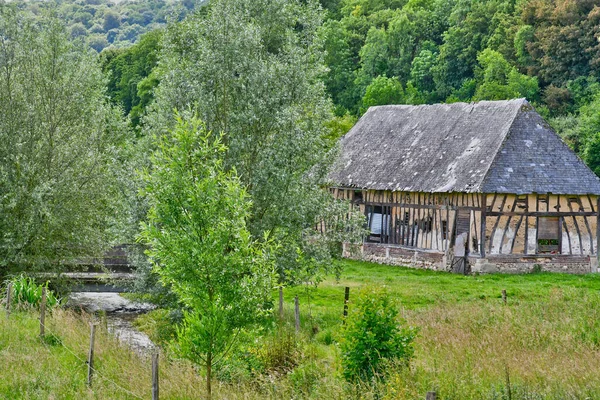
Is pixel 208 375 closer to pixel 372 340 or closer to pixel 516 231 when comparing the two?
pixel 372 340

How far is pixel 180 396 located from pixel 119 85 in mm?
58574

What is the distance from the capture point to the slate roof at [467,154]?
28.7m

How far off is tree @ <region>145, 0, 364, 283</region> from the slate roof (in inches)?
355

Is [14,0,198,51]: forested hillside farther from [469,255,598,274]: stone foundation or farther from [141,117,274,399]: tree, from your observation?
[141,117,274,399]: tree

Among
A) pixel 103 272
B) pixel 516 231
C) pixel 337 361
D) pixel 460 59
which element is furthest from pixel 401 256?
pixel 460 59

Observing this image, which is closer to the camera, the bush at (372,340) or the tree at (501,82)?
the bush at (372,340)

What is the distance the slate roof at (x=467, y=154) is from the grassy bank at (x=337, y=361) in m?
9.58

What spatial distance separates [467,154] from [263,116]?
43.6 feet

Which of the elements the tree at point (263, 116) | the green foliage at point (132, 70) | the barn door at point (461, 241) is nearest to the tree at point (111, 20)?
the green foliage at point (132, 70)

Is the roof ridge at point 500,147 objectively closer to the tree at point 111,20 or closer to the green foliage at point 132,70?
the green foliage at point 132,70

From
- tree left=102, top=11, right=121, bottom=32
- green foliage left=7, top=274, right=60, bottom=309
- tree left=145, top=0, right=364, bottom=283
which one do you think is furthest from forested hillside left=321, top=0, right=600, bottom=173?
tree left=102, top=11, right=121, bottom=32

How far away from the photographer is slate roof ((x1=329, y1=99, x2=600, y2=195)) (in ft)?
94.1

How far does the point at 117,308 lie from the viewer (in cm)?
2386

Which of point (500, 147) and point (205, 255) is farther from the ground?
point (500, 147)
